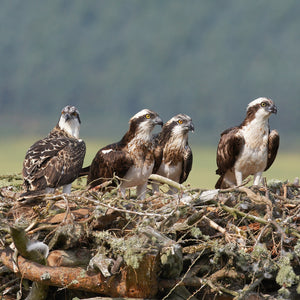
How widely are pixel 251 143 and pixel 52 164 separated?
3.31 m

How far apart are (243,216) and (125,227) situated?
1.18 metres

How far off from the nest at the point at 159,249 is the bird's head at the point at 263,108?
126 inches

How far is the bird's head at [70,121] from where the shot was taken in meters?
9.24

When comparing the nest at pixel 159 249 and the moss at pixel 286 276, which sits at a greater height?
the nest at pixel 159 249

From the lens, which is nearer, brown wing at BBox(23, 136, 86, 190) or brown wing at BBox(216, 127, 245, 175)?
brown wing at BBox(23, 136, 86, 190)

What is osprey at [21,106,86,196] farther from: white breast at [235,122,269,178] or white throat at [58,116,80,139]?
white breast at [235,122,269,178]

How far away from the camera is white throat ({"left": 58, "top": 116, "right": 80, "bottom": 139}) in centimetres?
927

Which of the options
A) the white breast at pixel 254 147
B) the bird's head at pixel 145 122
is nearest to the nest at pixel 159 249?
the bird's head at pixel 145 122

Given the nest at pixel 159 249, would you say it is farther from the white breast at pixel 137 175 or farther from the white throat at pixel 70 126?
the white throat at pixel 70 126

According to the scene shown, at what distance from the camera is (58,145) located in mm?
8078

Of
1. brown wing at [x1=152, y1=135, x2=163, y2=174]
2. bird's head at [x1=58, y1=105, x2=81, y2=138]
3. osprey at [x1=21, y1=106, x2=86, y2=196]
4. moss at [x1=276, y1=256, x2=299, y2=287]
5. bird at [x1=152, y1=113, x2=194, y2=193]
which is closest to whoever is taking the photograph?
moss at [x1=276, y1=256, x2=299, y2=287]

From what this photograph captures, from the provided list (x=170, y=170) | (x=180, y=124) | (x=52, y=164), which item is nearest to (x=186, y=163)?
(x=170, y=170)

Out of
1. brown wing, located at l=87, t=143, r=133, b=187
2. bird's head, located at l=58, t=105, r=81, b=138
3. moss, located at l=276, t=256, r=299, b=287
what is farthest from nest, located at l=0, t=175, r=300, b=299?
bird's head, located at l=58, t=105, r=81, b=138

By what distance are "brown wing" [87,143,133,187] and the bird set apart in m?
0.87
